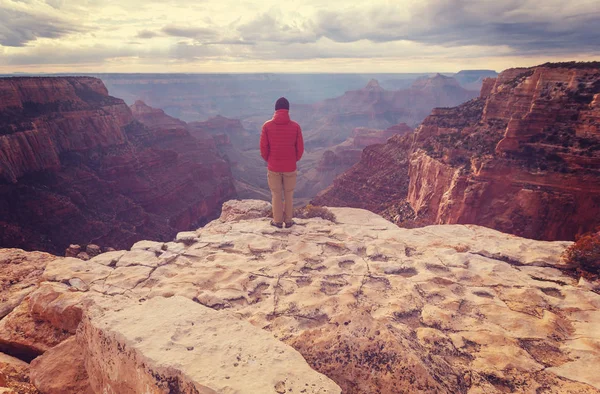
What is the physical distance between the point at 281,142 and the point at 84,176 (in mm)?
32235

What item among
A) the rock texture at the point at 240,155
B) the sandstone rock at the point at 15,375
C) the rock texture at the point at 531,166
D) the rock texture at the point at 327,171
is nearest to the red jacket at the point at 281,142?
the sandstone rock at the point at 15,375

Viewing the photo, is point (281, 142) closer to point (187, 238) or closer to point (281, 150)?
point (281, 150)

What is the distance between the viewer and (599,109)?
44.1ft

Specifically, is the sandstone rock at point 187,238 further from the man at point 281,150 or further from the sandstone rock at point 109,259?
the man at point 281,150

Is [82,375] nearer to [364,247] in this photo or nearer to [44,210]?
[364,247]

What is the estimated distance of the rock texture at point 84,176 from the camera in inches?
921

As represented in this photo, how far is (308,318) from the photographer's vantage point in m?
3.34

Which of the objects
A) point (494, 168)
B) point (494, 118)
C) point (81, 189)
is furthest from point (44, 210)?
point (494, 118)

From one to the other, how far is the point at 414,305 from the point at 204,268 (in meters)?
3.03

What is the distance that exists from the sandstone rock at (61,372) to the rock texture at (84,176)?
22.5 metres

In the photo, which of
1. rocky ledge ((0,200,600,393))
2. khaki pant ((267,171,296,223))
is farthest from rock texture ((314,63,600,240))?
khaki pant ((267,171,296,223))

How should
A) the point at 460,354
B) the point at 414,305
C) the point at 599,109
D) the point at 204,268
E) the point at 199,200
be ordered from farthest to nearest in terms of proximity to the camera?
1. the point at 199,200
2. the point at 599,109
3. the point at 204,268
4. the point at 414,305
5. the point at 460,354

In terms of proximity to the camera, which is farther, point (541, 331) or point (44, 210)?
point (44, 210)

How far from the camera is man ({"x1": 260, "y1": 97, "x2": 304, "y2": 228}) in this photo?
19.6 feet
